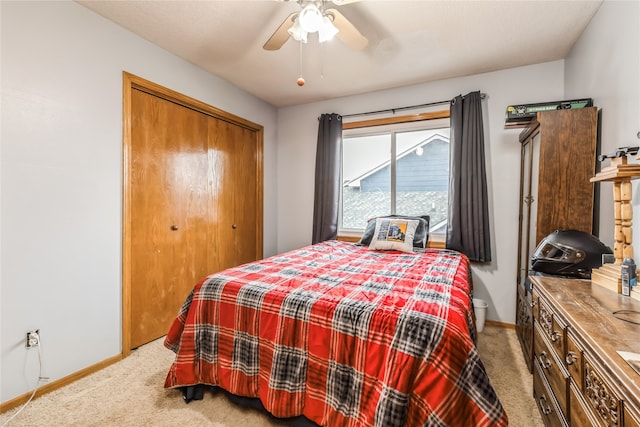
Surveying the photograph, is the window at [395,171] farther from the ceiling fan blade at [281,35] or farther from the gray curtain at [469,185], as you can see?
the ceiling fan blade at [281,35]

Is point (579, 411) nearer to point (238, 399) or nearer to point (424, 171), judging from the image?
point (238, 399)

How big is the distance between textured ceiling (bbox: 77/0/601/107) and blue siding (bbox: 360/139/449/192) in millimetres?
752

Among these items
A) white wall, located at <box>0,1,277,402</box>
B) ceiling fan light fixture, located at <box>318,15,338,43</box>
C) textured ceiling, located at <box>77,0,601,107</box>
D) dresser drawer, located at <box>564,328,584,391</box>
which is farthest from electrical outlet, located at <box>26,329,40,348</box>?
dresser drawer, located at <box>564,328,584,391</box>

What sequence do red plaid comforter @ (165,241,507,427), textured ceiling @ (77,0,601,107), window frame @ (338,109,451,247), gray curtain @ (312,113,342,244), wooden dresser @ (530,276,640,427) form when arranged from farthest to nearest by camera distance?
gray curtain @ (312,113,342,244), window frame @ (338,109,451,247), textured ceiling @ (77,0,601,107), red plaid comforter @ (165,241,507,427), wooden dresser @ (530,276,640,427)

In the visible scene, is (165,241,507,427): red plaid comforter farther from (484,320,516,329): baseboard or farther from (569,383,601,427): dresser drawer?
(484,320,516,329): baseboard

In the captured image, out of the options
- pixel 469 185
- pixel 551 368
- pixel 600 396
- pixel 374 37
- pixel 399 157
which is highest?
pixel 374 37

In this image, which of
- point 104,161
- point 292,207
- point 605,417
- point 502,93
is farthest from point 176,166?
point 502,93

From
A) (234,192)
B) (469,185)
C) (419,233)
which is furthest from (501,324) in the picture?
(234,192)

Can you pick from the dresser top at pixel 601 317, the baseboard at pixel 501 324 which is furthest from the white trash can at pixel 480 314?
the dresser top at pixel 601 317

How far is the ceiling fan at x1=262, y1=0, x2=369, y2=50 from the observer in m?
1.58

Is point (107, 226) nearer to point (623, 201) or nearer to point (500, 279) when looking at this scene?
point (623, 201)

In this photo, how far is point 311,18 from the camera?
5.15 feet

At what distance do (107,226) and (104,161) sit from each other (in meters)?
0.47

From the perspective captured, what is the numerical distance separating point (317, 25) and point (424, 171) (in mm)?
2149
